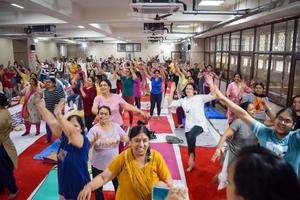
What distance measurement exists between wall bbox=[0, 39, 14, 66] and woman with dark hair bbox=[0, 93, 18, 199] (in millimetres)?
14072

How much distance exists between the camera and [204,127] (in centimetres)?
436

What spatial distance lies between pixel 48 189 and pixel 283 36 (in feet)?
18.7

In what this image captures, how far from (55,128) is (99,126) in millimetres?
518

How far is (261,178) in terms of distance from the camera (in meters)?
0.84

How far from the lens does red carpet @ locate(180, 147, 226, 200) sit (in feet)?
12.5

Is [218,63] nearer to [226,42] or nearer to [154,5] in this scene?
[226,42]

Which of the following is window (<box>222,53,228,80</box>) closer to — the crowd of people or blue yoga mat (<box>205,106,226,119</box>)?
blue yoga mat (<box>205,106,226,119</box>)

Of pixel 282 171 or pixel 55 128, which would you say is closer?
pixel 282 171

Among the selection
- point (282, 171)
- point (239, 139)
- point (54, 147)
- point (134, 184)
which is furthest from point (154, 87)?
point (282, 171)

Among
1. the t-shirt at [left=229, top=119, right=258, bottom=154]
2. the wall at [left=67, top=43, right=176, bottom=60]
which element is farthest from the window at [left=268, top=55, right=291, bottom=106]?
the wall at [left=67, top=43, right=176, bottom=60]

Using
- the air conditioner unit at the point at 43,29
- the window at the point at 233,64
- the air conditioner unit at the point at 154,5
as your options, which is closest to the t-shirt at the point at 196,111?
the air conditioner unit at the point at 154,5

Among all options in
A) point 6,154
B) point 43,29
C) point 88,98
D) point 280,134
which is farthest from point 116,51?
point 280,134

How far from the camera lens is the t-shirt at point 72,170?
100 inches

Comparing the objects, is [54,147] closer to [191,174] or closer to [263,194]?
[191,174]
